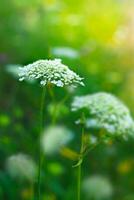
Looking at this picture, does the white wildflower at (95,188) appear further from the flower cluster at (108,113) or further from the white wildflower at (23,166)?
the flower cluster at (108,113)

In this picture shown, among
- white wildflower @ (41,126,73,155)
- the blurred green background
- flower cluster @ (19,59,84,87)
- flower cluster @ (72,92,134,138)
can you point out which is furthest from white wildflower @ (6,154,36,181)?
flower cluster @ (19,59,84,87)

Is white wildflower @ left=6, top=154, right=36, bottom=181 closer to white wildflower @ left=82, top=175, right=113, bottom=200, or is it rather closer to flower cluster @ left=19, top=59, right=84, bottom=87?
white wildflower @ left=82, top=175, right=113, bottom=200

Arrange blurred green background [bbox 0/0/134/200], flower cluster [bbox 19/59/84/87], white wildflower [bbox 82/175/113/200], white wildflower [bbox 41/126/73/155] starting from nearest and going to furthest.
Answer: flower cluster [bbox 19/59/84/87], white wildflower [bbox 41/126/73/155], white wildflower [bbox 82/175/113/200], blurred green background [bbox 0/0/134/200]

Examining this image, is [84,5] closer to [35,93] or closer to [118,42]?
[118,42]

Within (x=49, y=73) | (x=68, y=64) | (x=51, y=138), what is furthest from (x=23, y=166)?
(x=68, y=64)

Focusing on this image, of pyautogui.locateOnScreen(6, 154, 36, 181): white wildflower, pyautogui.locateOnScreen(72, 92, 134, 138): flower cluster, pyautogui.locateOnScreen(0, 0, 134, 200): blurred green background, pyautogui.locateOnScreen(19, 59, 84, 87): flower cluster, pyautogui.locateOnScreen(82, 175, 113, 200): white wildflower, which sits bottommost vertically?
pyautogui.locateOnScreen(19, 59, 84, 87): flower cluster

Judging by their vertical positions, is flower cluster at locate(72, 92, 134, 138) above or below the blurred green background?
below

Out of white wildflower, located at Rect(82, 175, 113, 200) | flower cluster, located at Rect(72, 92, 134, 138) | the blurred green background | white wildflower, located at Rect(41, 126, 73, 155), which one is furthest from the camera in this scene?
the blurred green background

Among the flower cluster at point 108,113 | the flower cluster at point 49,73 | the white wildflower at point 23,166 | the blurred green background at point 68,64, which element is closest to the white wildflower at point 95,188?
the blurred green background at point 68,64

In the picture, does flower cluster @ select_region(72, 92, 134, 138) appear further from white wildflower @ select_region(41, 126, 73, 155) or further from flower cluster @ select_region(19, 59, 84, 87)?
flower cluster @ select_region(19, 59, 84, 87)

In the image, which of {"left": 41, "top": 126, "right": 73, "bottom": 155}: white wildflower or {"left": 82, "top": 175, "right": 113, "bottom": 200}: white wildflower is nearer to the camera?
{"left": 41, "top": 126, "right": 73, "bottom": 155}: white wildflower

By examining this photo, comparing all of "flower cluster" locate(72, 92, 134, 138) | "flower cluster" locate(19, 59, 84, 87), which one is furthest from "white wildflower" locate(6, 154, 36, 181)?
"flower cluster" locate(19, 59, 84, 87)
